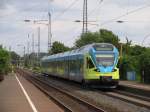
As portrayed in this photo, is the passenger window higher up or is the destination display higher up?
the destination display

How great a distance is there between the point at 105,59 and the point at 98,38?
57.0 m

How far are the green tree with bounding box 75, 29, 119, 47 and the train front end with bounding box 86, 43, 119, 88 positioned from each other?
43.5m

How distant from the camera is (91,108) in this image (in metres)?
22.7

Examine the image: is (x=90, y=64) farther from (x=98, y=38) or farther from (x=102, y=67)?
(x=98, y=38)

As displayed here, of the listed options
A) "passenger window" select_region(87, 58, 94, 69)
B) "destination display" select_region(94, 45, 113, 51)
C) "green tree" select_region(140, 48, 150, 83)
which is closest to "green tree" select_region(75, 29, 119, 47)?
"green tree" select_region(140, 48, 150, 83)

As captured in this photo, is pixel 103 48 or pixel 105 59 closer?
pixel 105 59

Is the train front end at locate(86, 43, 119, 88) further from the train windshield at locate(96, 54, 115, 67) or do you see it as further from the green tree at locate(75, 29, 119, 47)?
the green tree at locate(75, 29, 119, 47)

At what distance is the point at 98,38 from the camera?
93875mm

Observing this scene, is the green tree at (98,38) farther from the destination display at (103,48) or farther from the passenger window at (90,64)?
the passenger window at (90,64)

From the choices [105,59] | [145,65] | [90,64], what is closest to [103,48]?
[105,59]

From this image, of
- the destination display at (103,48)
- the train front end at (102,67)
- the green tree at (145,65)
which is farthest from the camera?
the green tree at (145,65)

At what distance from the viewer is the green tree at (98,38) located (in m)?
85.9

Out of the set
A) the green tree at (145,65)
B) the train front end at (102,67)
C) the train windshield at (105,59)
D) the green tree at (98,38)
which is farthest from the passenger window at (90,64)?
the green tree at (98,38)

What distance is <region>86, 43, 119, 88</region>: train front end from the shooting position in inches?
1437
